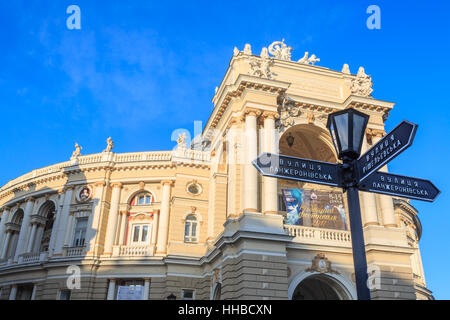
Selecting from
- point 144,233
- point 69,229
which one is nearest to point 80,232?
point 69,229

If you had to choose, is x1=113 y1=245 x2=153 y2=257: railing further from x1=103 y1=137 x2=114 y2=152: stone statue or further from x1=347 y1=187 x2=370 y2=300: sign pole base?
x1=347 y1=187 x2=370 y2=300: sign pole base

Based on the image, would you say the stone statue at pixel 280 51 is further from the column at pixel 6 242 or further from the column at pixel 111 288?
the column at pixel 6 242

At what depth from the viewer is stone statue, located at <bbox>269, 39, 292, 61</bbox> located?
94.0ft

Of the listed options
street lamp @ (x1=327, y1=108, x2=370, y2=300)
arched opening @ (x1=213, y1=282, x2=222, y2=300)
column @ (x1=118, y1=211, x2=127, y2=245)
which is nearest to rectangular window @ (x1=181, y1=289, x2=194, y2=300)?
arched opening @ (x1=213, y1=282, x2=222, y2=300)

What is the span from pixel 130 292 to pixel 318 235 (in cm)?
1499

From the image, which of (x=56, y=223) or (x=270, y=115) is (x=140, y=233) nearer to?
(x=56, y=223)

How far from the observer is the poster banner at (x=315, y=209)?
77.5ft

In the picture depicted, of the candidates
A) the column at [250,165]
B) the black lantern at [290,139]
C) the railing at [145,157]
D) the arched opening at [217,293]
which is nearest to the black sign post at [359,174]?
the column at [250,165]

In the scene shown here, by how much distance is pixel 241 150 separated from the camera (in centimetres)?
2425

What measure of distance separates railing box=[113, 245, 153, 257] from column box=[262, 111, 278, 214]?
11956 millimetres
